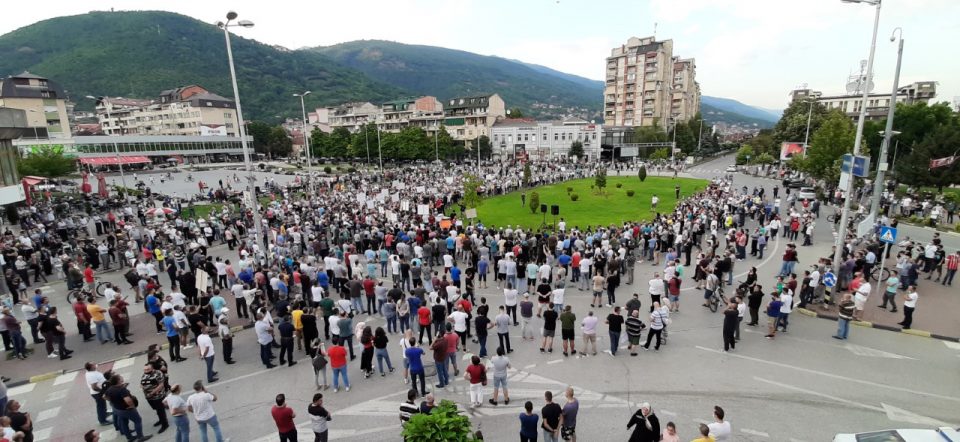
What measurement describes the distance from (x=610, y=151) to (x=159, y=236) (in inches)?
3312

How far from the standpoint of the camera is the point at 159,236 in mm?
22750

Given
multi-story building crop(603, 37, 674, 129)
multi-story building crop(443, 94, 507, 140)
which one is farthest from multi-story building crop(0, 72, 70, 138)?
multi-story building crop(603, 37, 674, 129)

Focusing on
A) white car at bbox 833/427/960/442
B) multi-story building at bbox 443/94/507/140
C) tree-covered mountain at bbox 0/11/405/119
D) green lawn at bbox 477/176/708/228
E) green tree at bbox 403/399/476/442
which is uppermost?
tree-covered mountain at bbox 0/11/405/119

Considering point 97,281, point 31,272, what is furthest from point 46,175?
point 97,281

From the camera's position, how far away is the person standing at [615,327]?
1095 cm

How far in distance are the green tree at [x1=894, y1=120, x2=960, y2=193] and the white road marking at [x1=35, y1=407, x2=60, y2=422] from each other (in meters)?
50.4

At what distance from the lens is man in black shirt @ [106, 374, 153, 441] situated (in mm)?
8172

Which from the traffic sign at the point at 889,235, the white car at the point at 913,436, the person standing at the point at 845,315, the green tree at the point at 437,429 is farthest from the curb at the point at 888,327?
the green tree at the point at 437,429

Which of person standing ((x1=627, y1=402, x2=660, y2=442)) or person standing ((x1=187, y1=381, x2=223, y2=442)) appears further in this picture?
person standing ((x1=187, y1=381, x2=223, y2=442))

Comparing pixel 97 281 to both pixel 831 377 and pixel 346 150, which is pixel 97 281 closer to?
pixel 831 377

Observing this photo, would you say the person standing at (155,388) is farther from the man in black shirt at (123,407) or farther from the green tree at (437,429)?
the green tree at (437,429)

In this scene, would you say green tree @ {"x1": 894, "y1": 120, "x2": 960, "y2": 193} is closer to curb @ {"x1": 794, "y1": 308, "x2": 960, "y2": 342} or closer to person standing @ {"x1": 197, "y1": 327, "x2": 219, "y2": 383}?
curb @ {"x1": 794, "y1": 308, "x2": 960, "y2": 342}

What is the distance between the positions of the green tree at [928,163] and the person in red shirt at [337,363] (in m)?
45.0

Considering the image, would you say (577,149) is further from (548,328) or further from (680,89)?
(548,328)
